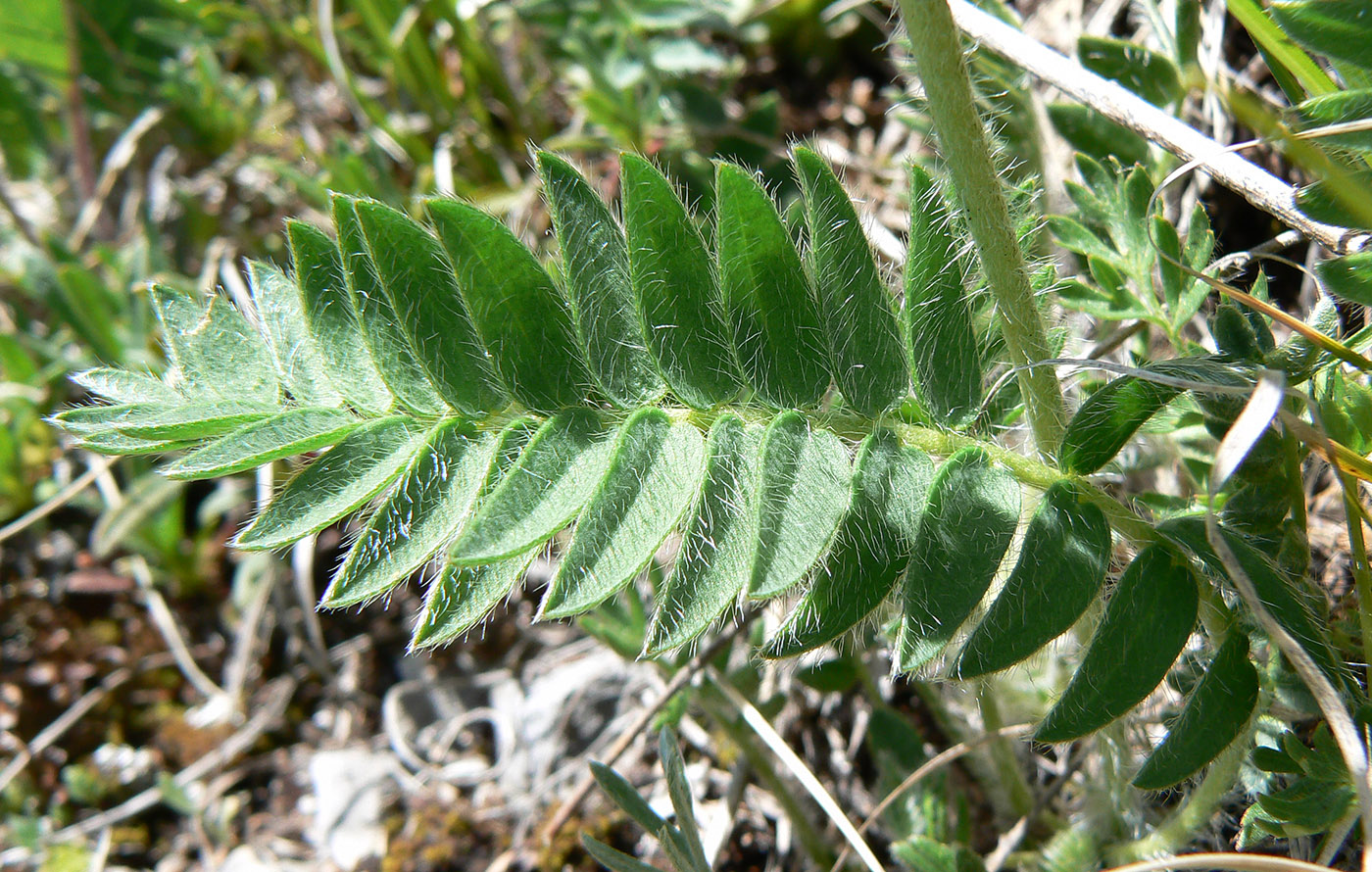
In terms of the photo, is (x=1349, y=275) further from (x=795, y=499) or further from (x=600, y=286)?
(x=600, y=286)

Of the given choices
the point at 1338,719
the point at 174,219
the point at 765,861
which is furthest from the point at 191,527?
the point at 1338,719

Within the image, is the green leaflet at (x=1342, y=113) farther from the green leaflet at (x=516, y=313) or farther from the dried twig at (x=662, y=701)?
the dried twig at (x=662, y=701)

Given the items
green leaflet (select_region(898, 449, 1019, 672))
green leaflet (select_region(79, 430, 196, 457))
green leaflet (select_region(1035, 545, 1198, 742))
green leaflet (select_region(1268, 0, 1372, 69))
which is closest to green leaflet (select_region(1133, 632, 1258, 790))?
green leaflet (select_region(1035, 545, 1198, 742))

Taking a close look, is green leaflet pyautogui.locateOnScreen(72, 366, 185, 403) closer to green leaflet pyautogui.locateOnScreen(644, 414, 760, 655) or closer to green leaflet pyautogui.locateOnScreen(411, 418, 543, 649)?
green leaflet pyautogui.locateOnScreen(411, 418, 543, 649)

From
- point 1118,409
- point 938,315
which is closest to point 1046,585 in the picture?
point 1118,409

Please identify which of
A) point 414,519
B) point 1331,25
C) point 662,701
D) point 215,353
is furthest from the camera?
point 662,701
